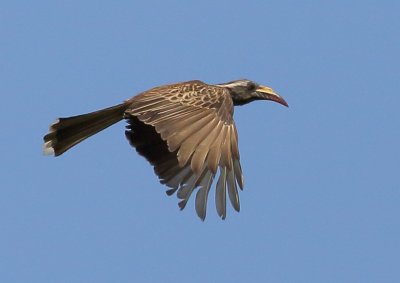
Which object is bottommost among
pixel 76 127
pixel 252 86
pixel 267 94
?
→ pixel 76 127

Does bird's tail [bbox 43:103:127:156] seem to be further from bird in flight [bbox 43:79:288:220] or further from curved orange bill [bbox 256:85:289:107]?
curved orange bill [bbox 256:85:289:107]

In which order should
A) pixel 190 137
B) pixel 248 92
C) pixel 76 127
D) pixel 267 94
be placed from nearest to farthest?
pixel 190 137 < pixel 76 127 < pixel 248 92 < pixel 267 94

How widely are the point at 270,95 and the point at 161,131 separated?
3680 mm

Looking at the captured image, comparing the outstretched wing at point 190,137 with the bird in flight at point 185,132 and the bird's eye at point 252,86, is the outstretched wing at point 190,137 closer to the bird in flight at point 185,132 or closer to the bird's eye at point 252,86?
the bird in flight at point 185,132

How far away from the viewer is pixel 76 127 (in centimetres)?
1811

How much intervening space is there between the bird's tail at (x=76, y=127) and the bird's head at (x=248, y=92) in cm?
196

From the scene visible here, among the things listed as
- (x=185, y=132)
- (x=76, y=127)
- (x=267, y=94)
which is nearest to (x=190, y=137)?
(x=185, y=132)

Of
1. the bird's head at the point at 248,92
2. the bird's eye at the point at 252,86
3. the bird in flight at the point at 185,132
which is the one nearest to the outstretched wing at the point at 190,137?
the bird in flight at the point at 185,132

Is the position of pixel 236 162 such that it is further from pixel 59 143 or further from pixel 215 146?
pixel 59 143

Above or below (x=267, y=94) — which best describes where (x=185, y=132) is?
below

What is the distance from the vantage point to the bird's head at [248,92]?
63.2 ft

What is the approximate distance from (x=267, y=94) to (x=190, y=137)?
12.3 feet

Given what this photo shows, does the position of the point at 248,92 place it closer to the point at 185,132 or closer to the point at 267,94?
the point at 267,94

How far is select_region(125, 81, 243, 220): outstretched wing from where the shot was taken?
52.4ft
